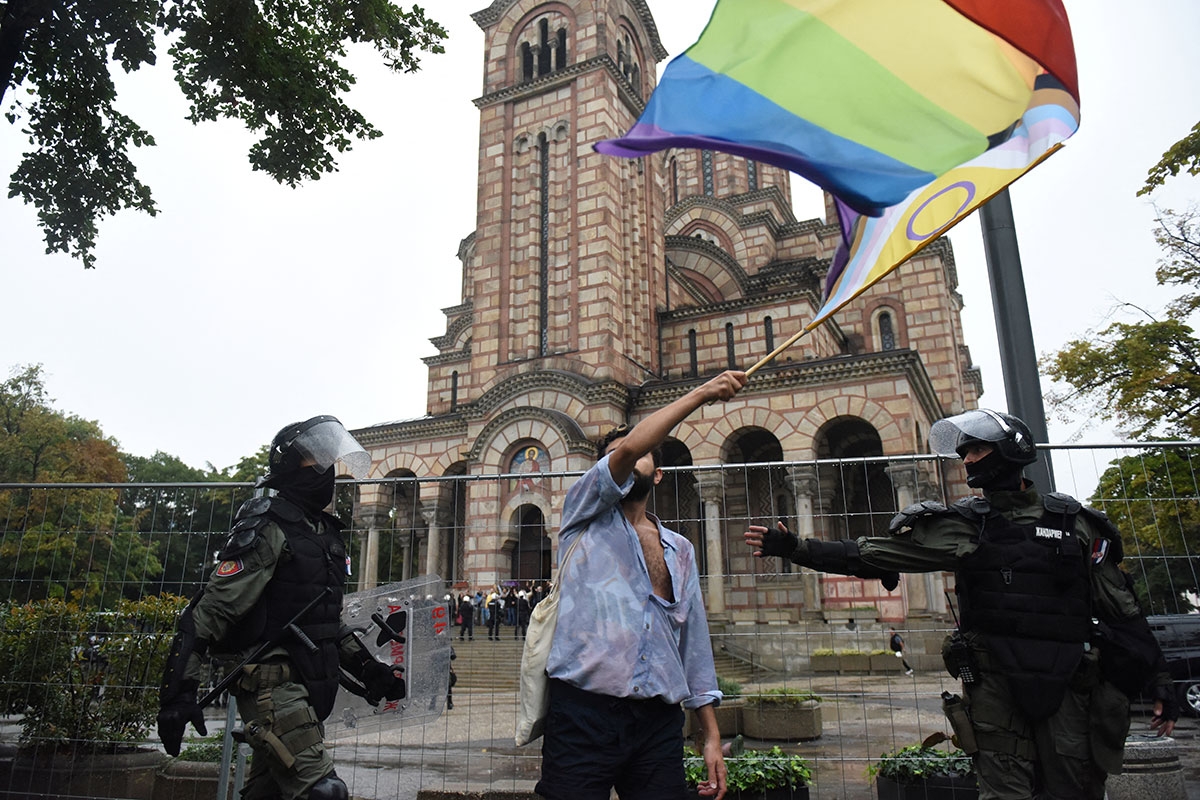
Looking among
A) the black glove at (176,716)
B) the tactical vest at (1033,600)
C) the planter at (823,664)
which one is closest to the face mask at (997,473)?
the tactical vest at (1033,600)

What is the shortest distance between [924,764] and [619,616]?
317 centimetres

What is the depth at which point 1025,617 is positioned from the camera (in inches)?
118

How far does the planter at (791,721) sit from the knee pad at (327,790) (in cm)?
495

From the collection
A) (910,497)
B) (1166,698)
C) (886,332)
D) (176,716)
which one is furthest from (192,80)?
(886,332)

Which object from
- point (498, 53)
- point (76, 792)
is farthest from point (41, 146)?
point (498, 53)

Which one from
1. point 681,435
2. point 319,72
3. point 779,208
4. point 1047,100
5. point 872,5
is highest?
point 779,208

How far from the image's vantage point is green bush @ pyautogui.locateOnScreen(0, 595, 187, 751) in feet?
19.0

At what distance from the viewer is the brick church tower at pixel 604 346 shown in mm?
17906

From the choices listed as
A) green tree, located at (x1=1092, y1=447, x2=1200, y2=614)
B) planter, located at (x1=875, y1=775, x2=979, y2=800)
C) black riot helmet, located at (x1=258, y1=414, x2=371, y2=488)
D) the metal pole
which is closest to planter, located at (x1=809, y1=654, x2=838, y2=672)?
planter, located at (x1=875, y1=775, x2=979, y2=800)

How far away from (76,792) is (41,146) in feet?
21.7

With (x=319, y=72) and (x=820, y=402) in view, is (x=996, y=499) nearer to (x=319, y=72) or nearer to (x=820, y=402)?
(x=319, y=72)

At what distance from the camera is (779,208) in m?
32.8

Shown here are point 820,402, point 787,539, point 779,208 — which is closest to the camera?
point 787,539

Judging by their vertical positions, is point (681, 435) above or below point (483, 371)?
below
